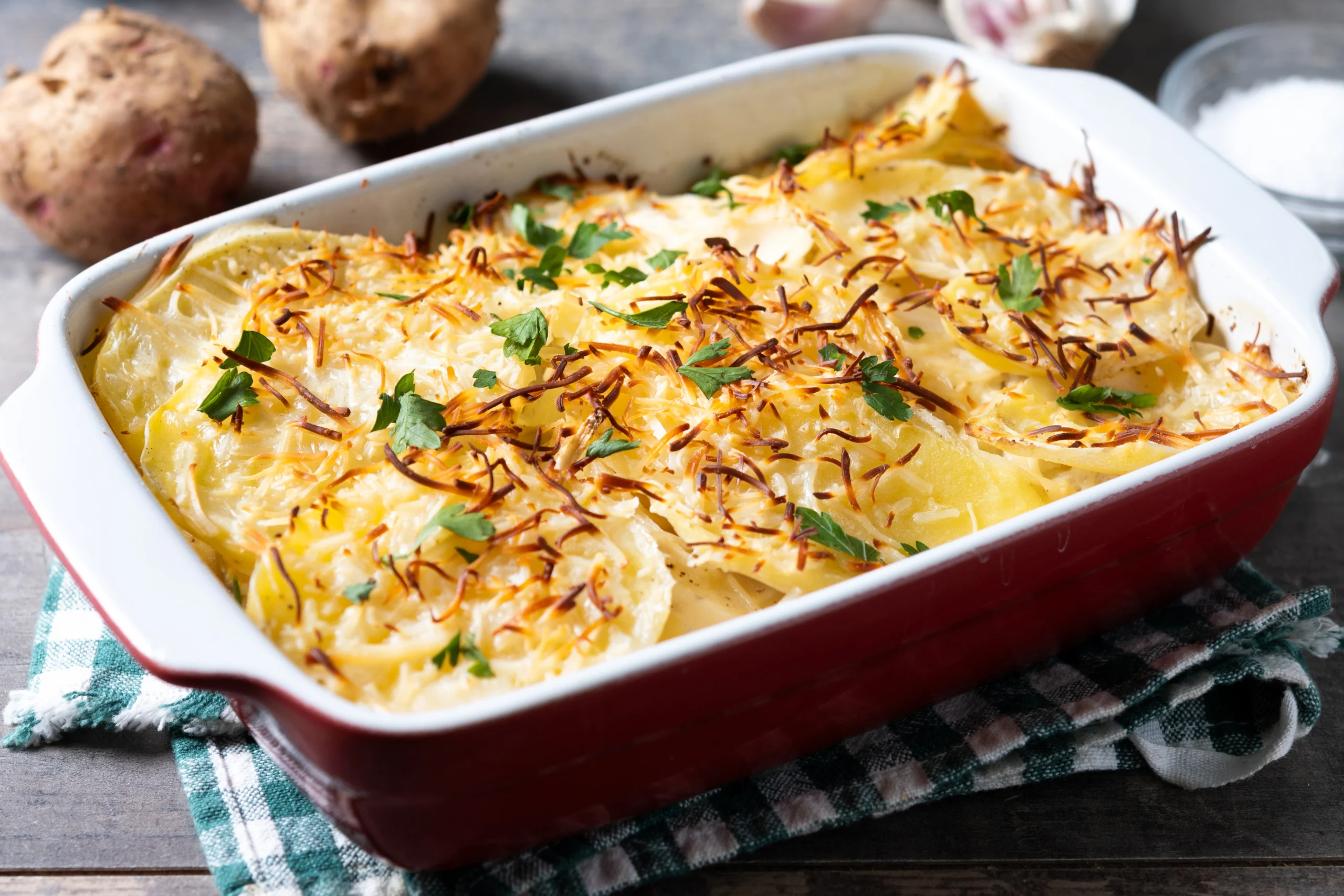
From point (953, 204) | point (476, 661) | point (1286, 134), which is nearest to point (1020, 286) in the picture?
point (953, 204)

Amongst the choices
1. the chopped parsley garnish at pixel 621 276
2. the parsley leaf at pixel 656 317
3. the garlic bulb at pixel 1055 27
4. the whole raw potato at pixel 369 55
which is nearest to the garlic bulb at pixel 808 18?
the garlic bulb at pixel 1055 27

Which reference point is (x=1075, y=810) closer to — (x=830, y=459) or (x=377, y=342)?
(x=830, y=459)

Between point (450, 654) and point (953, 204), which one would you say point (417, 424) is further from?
point (953, 204)

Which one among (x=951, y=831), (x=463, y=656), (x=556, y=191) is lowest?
(x=951, y=831)

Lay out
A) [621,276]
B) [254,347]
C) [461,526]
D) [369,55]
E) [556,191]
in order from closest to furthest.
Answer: [461,526], [254,347], [621,276], [556,191], [369,55]

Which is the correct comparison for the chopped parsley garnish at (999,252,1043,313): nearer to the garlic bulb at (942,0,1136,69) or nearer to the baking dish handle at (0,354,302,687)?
the garlic bulb at (942,0,1136,69)

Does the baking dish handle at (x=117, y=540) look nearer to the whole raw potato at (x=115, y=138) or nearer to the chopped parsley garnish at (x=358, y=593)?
the chopped parsley garnish at (x=358, y=593)
